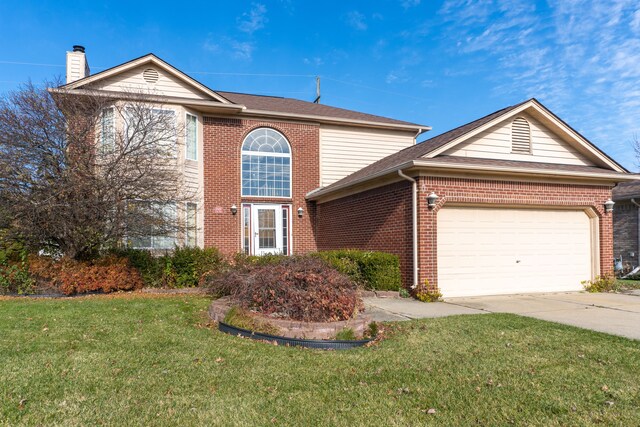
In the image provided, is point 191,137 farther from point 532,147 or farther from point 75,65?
point 532,147

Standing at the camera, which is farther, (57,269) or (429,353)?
(57,269)

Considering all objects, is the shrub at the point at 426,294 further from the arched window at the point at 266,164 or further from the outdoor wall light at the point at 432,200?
the arched window at the point at 266,164


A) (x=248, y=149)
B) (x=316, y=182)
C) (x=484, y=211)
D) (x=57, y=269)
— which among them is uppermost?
(x=248, y=149)

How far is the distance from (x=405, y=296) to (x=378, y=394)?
20.7 ft

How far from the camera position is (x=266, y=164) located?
51.0 ft

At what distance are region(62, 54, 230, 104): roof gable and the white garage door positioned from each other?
846cm

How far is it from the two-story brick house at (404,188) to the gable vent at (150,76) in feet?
0.13

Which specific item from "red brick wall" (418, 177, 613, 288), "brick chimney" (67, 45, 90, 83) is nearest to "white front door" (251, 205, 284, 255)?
"red brick wall" (418, 177, 613, 288)

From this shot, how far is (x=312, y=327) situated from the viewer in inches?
225

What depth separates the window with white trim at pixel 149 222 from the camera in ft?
34.7

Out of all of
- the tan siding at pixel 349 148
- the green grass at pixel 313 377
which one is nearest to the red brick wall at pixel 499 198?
the green grass at pixel 313 377

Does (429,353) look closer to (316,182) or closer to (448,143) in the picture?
(448,143)

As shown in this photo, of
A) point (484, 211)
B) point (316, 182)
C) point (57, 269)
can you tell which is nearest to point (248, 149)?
point (316, 182)

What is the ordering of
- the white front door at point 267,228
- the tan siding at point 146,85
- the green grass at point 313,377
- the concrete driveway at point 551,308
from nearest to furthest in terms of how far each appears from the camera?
the green grass at point 313,377, the concrete driveway at point 551,308, the tan siding at point 146,85, the white front door at point 267,228
